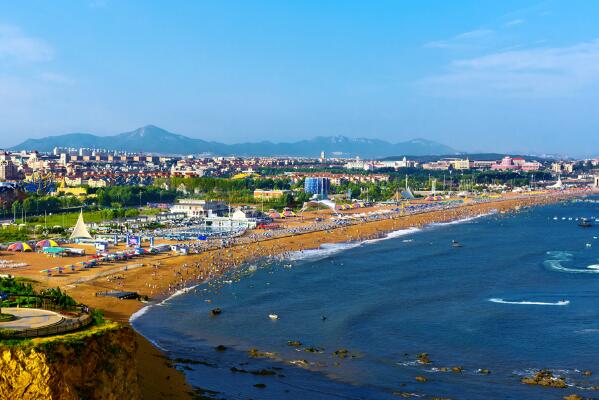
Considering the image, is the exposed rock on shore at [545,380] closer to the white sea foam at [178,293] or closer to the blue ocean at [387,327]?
the blue ocean at [387,327]

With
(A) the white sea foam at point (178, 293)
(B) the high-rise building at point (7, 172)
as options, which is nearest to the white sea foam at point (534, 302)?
(A) the white sea foam at point (178, 293)

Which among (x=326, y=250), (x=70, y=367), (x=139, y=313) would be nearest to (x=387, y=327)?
(x=139, y=313)

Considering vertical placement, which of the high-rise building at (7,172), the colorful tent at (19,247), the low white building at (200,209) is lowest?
the colorful tent at (19,247)

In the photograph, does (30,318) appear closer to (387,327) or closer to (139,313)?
(139,313)

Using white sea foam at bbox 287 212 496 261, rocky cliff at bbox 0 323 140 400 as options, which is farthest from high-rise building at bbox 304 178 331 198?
rocky cliff at bbox 0 323 140 400

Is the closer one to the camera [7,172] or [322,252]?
[322,252]

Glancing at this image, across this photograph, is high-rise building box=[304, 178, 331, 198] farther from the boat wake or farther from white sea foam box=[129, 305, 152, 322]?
white sea foam box=[129, 305, 152, 322]
